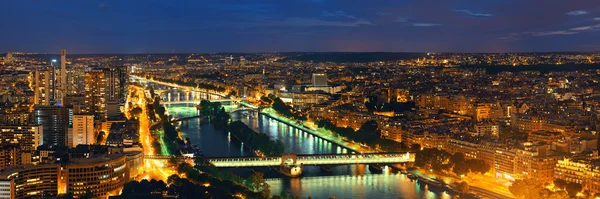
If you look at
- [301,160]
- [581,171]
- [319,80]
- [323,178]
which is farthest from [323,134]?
[319,80]

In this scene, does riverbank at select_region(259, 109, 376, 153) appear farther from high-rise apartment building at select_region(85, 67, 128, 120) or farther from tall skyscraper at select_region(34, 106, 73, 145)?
tall skyscraper at select_region(34, 106, 73, 145)

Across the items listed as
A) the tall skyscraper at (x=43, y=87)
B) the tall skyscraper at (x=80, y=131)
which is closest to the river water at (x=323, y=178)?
the tall skyscraper at (x=80, y=131)

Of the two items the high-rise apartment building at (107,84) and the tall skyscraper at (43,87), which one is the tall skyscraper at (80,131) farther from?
the high-rise apartment building at (107,84)

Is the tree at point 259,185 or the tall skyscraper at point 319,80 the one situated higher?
the tall skyscraper at point 319,80

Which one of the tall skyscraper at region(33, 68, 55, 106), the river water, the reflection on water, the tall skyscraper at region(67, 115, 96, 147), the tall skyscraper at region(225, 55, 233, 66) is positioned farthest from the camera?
the tall skyscraper at region(225, 55, 233, 66)

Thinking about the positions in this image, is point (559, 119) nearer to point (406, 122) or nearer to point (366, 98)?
point (406, 122)

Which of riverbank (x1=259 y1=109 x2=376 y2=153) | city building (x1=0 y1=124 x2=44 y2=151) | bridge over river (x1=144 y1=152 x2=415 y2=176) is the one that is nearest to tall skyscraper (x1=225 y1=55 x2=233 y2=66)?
riverbank (x1=259 y1=109 x2=376 y2=153)
